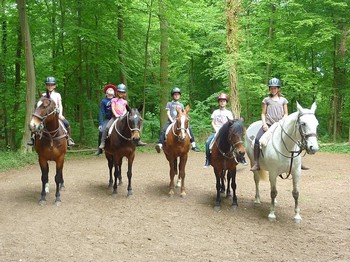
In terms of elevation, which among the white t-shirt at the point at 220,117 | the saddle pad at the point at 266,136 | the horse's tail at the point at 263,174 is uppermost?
the white t-shirt at the point at 220,117

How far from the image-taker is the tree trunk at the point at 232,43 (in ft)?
42.1

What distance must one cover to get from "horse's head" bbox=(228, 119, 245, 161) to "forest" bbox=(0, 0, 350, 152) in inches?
278

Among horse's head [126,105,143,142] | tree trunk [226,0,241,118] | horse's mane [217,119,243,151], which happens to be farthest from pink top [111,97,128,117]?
tree trunk [226,0,241,118]

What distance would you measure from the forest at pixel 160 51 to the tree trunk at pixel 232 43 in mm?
41

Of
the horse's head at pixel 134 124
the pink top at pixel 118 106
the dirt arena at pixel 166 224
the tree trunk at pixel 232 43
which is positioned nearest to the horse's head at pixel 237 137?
the dirt arena at pixel 166 224

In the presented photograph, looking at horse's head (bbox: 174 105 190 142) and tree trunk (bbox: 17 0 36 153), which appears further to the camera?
tree trunk (bbox: 17 0 36 153)

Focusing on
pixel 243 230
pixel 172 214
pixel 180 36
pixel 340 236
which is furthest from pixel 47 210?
pixel 180 36

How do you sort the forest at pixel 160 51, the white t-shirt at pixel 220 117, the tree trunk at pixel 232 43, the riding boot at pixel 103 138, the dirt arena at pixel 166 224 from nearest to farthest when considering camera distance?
the dirt arena at pixel 166 224, the white t-shirt at pixel 220 117, the riding boot at pixel 103 138, the tree trunk at pixel 232 43, the forest at pixel 160 51

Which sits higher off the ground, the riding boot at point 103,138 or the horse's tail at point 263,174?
the riding boot at point 103,138

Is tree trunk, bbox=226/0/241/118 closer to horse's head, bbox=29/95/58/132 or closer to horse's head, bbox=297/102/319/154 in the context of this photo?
horse's head, bbox=297/102/319/154

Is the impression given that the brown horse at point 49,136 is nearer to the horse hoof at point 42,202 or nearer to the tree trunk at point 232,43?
the horse hoof at point 42,202

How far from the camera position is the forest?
51.1 feet

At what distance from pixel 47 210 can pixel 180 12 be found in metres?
13.0

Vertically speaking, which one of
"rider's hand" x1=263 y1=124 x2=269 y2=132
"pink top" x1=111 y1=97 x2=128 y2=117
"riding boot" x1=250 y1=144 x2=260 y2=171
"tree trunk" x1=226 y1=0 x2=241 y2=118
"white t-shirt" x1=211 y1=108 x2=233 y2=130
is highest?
"tree trunk" x1=226 y1=0 x2=241 y2=118
